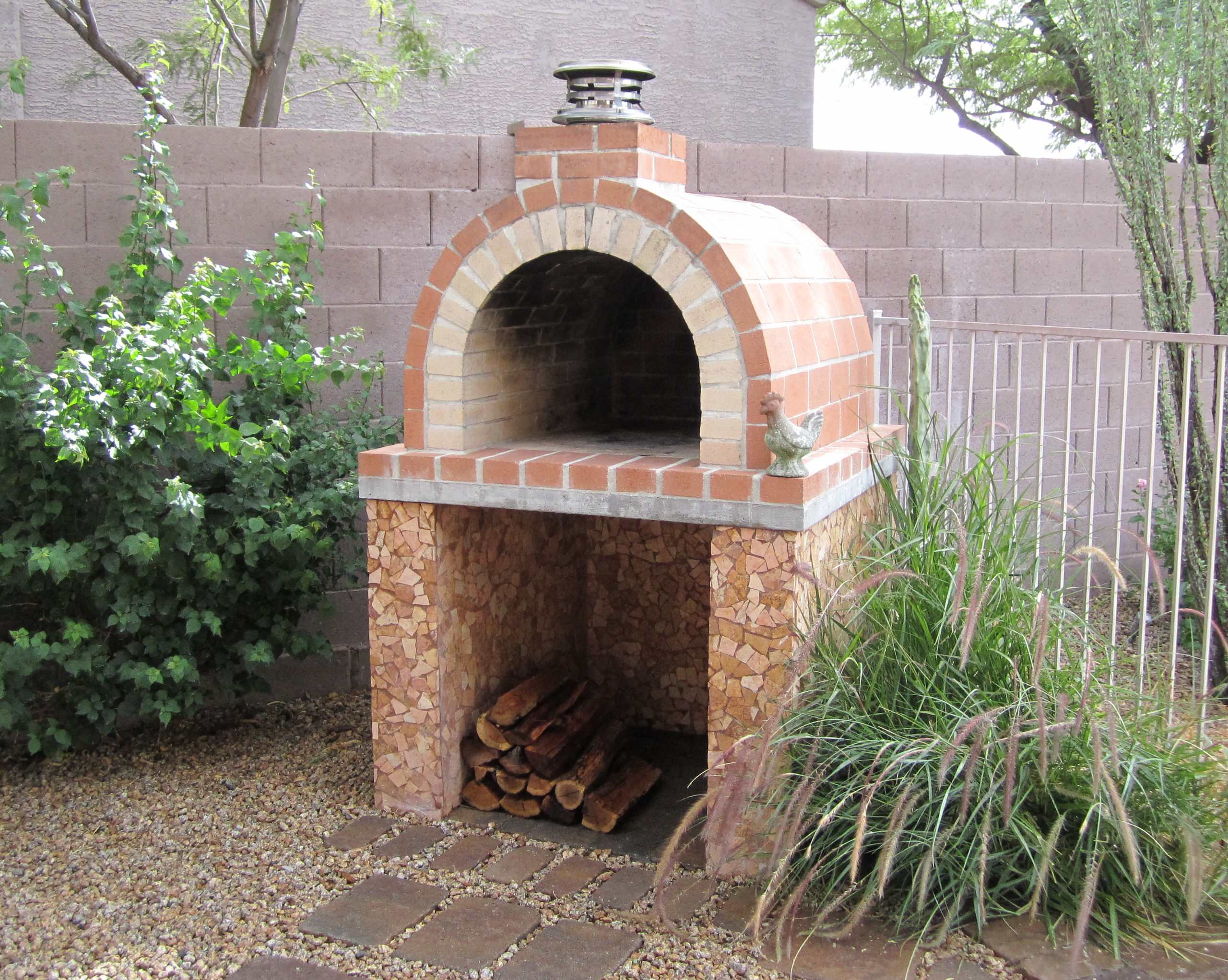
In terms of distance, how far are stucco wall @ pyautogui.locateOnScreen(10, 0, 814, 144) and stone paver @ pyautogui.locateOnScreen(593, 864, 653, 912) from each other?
21.5 feet

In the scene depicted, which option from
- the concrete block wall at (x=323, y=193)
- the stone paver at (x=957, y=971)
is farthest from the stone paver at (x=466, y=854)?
the concrete block wall at (x=323, y=193)

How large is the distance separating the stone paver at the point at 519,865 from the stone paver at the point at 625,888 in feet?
0.75

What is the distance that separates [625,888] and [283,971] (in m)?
0.99

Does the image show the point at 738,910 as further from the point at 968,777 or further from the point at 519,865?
the point at 968,777

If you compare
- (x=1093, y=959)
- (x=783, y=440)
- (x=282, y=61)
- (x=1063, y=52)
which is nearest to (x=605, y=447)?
(x=783, y=440)

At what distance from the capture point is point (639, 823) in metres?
3.95

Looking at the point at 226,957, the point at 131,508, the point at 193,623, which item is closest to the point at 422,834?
the point at 226,957

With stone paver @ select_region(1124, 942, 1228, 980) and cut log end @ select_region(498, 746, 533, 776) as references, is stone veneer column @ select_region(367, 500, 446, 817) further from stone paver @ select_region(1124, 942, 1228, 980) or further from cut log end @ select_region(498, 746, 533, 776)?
stone paver @ select_region(1124, 942, 1228, 980)

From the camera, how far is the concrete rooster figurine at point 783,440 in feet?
10.7

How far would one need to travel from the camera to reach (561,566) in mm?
4801

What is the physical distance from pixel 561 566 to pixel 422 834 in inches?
52.7

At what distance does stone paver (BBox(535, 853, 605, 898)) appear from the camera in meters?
3.46

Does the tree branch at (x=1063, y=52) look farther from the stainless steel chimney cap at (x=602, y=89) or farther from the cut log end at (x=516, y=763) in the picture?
the cut log end at (x=516, y=763)

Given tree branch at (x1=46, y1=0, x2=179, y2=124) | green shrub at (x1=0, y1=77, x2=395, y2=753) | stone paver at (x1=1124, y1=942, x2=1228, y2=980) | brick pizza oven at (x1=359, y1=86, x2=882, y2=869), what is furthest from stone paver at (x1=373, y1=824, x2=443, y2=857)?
tree branch at (x1=46, y1=0, x2=179, y2=124)
